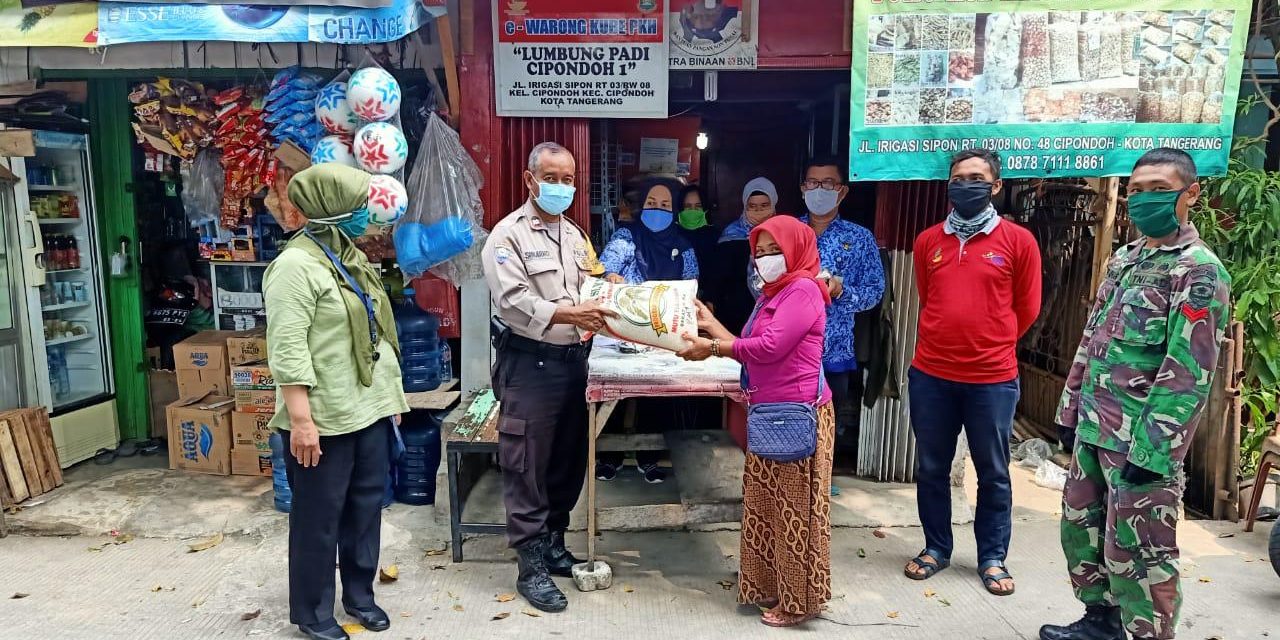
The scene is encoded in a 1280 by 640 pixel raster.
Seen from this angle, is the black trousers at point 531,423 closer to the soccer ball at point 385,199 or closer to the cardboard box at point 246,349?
the soccer ball at point 385,199

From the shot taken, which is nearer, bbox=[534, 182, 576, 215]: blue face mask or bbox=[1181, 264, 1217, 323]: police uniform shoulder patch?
bbox=[1181, 264, 1217, 323]: police uniform shoulder patch

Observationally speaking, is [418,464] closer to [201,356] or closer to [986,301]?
[201,356]

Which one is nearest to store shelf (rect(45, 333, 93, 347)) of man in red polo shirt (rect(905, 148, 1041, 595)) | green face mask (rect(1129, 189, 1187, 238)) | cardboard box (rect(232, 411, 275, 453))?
cardboard box (rect(232, 411, 275, 453))

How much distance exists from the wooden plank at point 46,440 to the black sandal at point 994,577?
5374 millimetres

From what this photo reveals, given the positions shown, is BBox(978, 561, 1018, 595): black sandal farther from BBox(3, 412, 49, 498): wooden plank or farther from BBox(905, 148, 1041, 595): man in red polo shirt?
BBox(3, 412, 49, 498): wooden plank

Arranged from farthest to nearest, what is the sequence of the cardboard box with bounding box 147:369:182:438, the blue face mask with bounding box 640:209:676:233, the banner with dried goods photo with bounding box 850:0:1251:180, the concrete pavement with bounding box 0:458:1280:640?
the cardboard box with bounding box 147:369:182:438 → the blue face mask with bounding box 640:209:676:233 → the banner with dried goods photo with bounding box 850:0:1251:180 → the concrete pavement with bounding box 0:458:1280:640

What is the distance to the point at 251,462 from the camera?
16.7 ft

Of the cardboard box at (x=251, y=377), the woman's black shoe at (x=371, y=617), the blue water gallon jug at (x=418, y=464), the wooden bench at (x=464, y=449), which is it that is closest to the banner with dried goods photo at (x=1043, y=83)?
the wooden bench at (x=464, y=449)

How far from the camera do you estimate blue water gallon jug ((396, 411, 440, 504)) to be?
4629 mm

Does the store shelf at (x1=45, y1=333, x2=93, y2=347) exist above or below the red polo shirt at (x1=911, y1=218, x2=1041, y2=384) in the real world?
below

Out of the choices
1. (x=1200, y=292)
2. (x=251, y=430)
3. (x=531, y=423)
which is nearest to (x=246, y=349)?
(x=251, y=430)

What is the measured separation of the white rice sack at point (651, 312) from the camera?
329cm

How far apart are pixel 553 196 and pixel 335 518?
1587 mm

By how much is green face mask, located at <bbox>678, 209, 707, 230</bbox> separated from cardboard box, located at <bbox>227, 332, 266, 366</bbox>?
2.85 metres
